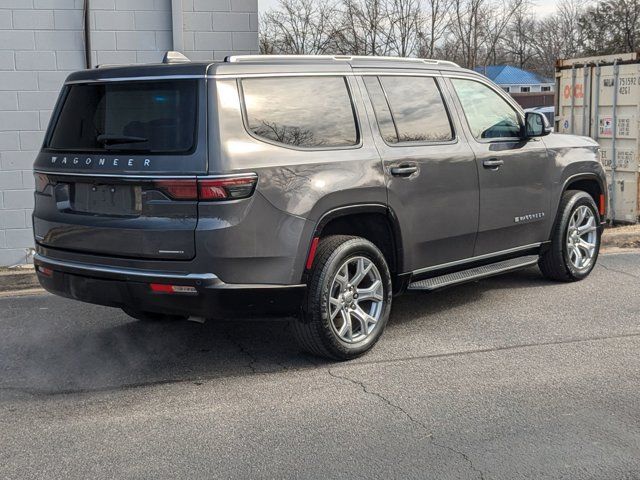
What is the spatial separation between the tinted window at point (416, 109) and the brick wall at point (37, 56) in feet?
Answer: 13.3

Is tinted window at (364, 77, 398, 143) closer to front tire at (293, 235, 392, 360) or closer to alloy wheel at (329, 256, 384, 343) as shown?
front tire at (293, 235, 392, 360)

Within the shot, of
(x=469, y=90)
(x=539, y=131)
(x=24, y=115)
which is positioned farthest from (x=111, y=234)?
(x=24, y=115)

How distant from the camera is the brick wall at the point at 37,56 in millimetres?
8812

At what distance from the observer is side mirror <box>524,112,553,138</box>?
6.80 m

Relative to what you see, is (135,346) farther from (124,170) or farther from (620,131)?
(620,131)

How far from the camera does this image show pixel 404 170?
570 centimetres

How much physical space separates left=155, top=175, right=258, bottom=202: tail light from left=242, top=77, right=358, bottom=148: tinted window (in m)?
0.39

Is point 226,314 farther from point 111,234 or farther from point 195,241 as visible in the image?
point 111,234

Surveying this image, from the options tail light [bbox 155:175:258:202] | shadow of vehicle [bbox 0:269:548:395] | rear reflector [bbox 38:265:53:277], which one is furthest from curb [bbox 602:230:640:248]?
rear reflector [bbox 38:265:53:277]

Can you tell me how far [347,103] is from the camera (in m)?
5.57

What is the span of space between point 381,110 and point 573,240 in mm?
2753

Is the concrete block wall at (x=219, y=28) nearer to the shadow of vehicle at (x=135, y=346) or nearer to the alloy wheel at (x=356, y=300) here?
the shadow of vehicle at (x=135, y=346)

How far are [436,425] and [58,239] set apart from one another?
2639 mm

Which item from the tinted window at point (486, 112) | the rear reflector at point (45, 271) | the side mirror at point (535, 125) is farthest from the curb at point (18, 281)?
the side mirror at point (535, 125)
